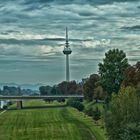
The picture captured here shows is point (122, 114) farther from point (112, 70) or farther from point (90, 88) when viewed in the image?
point (90, 88)

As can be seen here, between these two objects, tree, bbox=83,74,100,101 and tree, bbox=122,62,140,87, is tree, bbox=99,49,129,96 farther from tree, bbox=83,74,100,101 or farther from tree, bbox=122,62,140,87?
tree, bbox=83,74,100,101

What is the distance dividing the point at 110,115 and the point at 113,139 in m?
3.22

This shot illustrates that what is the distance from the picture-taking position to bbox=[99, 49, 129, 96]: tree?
12000 cm

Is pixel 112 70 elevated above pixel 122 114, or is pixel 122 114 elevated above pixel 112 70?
pixel 112 70

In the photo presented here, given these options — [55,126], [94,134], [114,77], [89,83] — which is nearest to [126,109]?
[94,134]

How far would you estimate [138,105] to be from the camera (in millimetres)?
67188

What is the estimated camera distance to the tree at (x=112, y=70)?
120m

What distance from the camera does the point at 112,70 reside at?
12181 cm

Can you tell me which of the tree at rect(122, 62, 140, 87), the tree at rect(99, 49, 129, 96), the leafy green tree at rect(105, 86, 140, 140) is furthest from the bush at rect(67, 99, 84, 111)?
the leafy green tree at rect(105, 86, 140, 140)

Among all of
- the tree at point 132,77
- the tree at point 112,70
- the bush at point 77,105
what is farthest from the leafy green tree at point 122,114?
the bush at point 77,105

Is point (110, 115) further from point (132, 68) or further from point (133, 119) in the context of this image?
point (132, 68)

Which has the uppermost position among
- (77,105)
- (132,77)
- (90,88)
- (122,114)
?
(132,77)

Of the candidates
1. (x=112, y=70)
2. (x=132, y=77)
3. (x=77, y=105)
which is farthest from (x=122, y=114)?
(x=77, y=105)

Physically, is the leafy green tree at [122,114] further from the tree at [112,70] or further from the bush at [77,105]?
the bush at [77,105]
